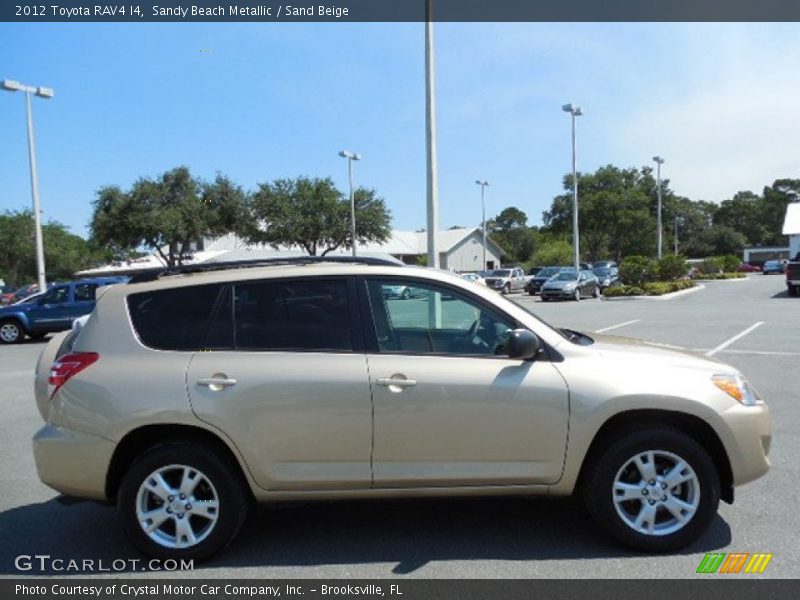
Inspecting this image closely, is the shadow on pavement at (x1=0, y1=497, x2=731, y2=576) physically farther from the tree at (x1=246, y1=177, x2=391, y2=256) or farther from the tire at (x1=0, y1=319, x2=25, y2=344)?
the tree at (x1=246, y1=177, x2=391, y2=256)

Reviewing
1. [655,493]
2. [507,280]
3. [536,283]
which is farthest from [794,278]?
[655,493]

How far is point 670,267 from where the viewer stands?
34.8 m

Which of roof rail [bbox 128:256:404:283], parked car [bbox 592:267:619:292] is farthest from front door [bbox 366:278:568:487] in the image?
parked car [bbox 592:267:619:292]

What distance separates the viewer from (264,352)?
405cm

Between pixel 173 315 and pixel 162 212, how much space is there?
40.8m

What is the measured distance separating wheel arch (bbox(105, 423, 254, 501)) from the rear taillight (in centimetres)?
51

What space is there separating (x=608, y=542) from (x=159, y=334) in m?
3.05

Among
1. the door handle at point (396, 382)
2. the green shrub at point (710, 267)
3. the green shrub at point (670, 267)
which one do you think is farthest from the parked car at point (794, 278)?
the door handle at point (396, 382)

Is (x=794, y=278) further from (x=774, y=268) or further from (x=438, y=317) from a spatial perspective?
(x=774, y=268)

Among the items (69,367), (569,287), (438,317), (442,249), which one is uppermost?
(442,249)

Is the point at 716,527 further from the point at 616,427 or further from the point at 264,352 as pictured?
the point at 264,352

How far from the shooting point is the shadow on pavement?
4.04 metres

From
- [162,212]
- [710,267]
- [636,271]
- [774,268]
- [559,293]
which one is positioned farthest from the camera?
[774,268]

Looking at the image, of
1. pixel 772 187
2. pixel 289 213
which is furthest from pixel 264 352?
pixel 772 187
